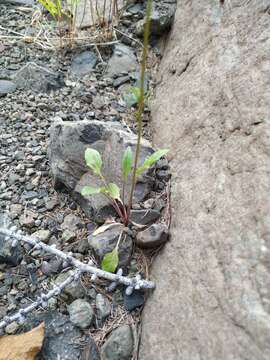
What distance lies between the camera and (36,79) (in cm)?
254

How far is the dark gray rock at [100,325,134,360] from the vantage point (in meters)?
1.44

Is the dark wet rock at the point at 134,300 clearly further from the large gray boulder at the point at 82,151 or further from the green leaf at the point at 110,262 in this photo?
the large gray boulder at the point at 82,151

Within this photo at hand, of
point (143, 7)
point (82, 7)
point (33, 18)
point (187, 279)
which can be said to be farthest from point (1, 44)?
point (187, 279)

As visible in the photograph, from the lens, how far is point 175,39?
2.58 meters

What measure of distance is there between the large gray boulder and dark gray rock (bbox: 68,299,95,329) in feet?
1.59

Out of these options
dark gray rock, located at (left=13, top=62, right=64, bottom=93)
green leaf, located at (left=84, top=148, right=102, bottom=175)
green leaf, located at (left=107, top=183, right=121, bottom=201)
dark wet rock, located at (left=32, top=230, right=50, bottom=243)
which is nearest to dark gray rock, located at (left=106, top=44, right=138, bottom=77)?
dark gray rock, located at (left=13, top=62, right=64, bottom=93)

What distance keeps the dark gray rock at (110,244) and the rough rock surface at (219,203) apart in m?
0.15

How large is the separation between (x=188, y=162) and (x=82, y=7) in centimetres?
208

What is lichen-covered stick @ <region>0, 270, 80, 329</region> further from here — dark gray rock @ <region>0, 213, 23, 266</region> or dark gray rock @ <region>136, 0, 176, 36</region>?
dark gray rock @ <region>136, 0, 176, 36</region>

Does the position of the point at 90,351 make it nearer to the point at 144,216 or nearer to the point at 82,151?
the point at 144,216

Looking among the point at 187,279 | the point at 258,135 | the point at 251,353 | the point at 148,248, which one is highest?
the point at 258,135

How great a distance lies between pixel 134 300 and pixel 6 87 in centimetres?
174

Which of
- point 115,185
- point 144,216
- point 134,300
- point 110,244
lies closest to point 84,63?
point 115,185

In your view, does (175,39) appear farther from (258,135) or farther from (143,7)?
(258,135)
